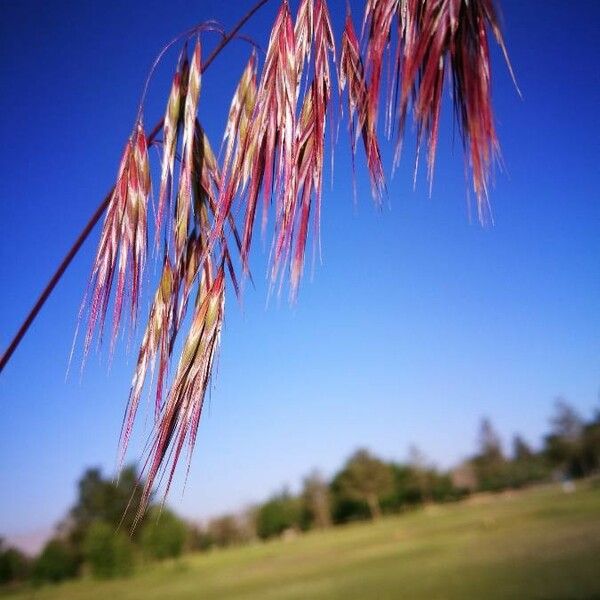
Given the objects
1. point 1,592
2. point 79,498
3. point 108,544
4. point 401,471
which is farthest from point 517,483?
point 1,592

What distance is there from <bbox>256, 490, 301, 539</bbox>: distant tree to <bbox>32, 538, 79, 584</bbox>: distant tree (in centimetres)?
2276

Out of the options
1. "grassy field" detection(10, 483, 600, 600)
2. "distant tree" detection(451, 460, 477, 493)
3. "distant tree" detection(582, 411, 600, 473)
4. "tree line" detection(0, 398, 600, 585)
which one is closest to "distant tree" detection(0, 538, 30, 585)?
"tree line" detection(0, 398, 600, 585)

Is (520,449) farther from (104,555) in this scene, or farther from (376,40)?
(376,40)

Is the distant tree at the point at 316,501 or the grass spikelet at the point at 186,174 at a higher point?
the grass spikelet at the point at 186,174

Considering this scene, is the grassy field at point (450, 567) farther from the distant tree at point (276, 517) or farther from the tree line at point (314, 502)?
the distant tree at point (276, 517)

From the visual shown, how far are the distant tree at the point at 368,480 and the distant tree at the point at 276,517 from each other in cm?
703

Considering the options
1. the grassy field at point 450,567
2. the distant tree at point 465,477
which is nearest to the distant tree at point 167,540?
the grassy field at point 450,567

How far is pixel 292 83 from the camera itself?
686 mm

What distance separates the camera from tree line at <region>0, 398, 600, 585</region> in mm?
52438

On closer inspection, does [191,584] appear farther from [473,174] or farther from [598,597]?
[473,174]

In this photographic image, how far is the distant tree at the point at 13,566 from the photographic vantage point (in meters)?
47.5

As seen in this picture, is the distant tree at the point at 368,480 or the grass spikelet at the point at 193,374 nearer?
the grass spikelet at the point at 193,374

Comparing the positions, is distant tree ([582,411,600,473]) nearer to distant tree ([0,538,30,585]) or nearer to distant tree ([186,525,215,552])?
distant tree ([186,525,215,552])

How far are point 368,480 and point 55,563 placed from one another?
35882 millimetres
